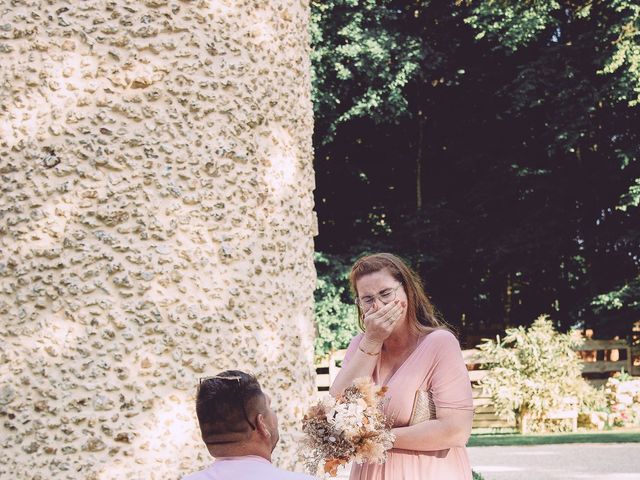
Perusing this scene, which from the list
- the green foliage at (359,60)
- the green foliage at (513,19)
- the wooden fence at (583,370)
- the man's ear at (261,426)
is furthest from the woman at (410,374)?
the green foliage at (359,60)

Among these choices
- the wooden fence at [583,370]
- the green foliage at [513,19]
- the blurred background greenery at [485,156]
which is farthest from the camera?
the blurred background greenery at [485,156]

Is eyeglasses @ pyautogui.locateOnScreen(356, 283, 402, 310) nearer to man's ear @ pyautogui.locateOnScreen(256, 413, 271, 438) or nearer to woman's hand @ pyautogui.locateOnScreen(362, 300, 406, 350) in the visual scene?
woman's hand @ pyautogui.locateOnScreen(362, 300, 406, 350)

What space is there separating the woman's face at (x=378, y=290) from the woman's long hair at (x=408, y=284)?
0.07 feet

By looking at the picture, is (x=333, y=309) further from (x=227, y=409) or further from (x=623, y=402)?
(x=227, y=409)

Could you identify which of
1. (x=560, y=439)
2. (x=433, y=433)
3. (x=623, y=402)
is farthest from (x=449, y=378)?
(x=623, y=402)

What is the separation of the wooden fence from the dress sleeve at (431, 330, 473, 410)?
12471 mm

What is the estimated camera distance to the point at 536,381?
48.7 ft

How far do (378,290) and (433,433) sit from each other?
0.54 metres

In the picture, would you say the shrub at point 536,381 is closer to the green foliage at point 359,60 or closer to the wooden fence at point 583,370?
the wooden fence at point 583,370

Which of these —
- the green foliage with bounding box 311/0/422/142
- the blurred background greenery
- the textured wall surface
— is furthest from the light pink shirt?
the green foliage with bounding box 311/0/422/142

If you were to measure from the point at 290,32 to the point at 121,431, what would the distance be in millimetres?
1619

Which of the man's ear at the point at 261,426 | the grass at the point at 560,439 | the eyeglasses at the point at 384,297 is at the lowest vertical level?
the grass at the point at 560,439

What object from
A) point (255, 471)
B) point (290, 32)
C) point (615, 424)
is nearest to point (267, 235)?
point (290, 32)

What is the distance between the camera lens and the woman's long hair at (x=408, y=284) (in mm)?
3264
